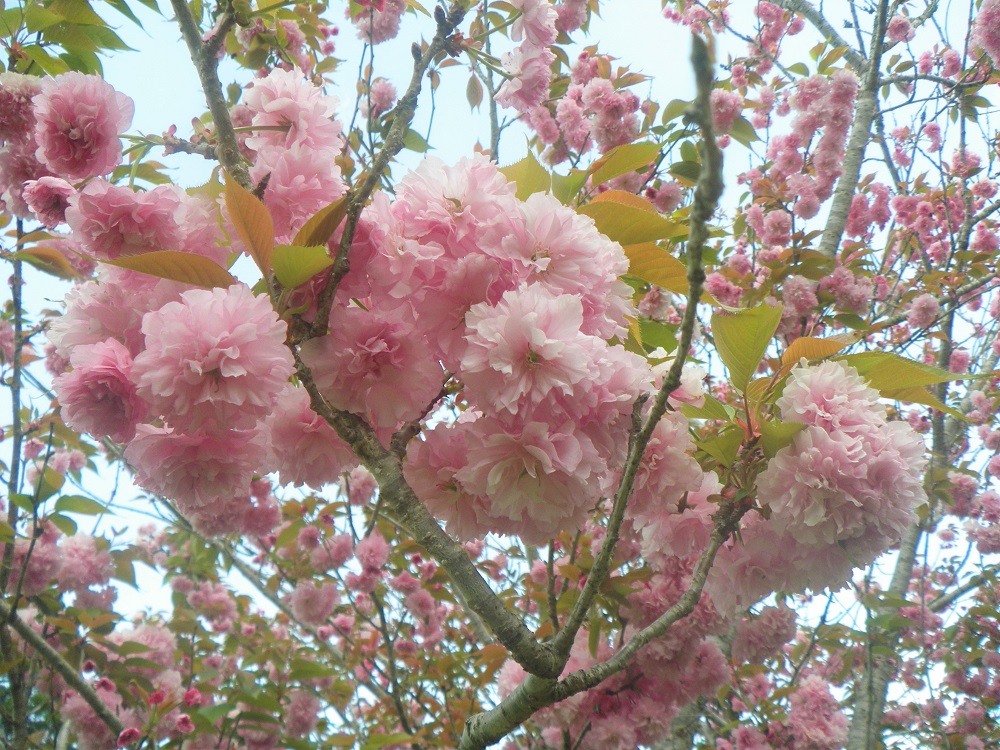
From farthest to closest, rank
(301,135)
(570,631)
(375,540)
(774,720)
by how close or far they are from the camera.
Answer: (375,540) < (774,720) < (301,135) < (570,631)

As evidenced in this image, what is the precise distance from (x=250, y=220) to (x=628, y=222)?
51cm

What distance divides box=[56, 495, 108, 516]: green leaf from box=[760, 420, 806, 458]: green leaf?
2265mm

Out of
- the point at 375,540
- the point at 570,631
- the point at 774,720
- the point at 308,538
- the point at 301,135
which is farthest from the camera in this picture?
the point at 308,538

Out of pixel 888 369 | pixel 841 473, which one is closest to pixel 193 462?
pixel 841 473

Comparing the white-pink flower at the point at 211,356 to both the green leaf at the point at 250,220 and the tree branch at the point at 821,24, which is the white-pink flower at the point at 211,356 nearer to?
the green leaf at the point at 250,220

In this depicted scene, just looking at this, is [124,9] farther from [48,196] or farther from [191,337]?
[191,337]

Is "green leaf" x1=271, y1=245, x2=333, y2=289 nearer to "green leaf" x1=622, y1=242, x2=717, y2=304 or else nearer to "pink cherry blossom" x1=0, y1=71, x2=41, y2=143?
"green leaf" x1=622, y1=242, x2=717, y2=304

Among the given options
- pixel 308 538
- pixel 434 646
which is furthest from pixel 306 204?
pixel 434 646

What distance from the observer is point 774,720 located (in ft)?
8.80

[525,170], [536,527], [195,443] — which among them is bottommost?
[536,527]

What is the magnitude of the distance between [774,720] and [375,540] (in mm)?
1870

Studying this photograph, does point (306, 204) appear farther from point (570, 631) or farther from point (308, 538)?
point (308, 538)

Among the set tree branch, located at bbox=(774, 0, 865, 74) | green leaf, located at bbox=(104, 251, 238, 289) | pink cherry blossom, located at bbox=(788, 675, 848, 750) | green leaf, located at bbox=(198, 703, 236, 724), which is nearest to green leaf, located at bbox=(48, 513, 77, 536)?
green leaf, located at bbox=(198, 703, 236, 724)

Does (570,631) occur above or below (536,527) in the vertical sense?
below
